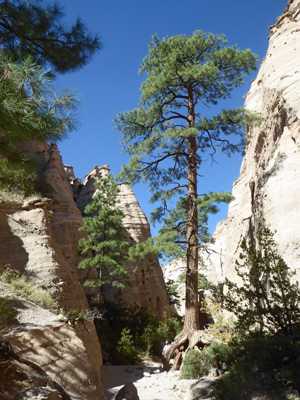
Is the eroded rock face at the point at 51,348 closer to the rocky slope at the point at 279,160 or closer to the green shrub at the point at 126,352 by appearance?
the rocky slope at the point at 279,160

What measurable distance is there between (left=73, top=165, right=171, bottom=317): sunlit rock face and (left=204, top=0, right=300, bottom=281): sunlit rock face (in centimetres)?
891

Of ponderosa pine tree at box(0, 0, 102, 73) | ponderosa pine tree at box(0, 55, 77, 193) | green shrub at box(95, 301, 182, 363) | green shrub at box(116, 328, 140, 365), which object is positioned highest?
ponderosa pine tree at box(0, 0, 102, 73)

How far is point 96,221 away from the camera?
1952 centimetres

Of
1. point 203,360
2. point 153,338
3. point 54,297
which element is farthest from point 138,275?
point 203,360

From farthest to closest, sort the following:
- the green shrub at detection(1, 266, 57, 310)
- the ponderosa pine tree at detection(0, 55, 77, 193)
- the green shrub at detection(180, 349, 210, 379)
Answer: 1. the green shrub at detection(180, 349, 210, 379)
2. the green shrub at detection(1, 266, 57, 310)
3. the ponderosa pine tree at detection(0, 55, 77, 193)

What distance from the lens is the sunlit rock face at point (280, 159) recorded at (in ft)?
32.5

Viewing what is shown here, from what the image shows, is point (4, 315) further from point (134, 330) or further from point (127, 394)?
point (134, 330)

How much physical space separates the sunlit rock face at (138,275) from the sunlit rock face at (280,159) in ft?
29.2

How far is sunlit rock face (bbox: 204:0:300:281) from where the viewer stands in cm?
991

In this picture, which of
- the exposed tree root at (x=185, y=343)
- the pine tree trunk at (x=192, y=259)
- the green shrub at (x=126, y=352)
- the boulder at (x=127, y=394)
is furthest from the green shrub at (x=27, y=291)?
the green shrub at (x=126, y=352)

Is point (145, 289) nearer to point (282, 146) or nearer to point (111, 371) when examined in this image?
point (111, 371)

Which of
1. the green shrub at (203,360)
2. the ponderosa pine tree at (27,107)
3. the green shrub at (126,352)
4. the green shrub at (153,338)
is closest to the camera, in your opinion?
the ponderosa pine tree at (27,107)

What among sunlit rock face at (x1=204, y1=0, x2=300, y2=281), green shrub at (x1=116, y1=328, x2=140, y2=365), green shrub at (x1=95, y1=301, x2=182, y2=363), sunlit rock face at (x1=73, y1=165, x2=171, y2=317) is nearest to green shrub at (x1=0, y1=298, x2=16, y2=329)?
sunlit rock face at (x1=204, y1=0, x2=300, y2=281)

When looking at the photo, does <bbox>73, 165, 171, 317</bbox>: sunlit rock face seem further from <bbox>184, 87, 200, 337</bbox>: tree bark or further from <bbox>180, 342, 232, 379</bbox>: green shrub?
<bbox>180, 342, 232, 379</bbox>: green shrub
